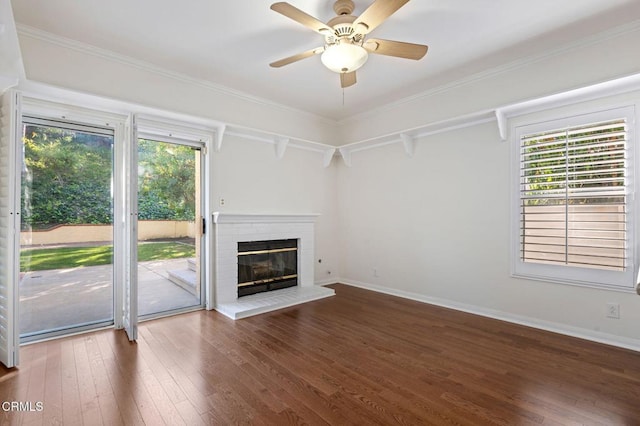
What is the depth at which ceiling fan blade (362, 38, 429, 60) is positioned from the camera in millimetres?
2406

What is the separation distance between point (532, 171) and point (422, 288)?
1.98 metres

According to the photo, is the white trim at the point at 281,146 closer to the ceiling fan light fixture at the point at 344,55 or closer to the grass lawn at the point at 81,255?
the grass lawn at the point at 81,255

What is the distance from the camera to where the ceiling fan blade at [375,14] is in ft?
6.48

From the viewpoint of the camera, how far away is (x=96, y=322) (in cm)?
330

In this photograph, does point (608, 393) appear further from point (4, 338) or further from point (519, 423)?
point (4, 338)

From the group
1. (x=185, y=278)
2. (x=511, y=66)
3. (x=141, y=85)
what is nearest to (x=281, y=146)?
(x=141, y=85)

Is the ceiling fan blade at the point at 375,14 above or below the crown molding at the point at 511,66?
below

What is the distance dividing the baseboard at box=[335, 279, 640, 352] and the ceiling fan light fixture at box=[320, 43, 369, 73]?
10.2 ft

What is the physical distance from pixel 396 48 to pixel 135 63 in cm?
273

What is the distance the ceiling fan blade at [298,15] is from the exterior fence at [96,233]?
2.76 m

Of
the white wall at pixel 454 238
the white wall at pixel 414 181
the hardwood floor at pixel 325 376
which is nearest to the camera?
the hardwood floor at pixel 325 376

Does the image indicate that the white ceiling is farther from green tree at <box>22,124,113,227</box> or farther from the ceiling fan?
Answer: green tree at <box>22,124,113,227</box>

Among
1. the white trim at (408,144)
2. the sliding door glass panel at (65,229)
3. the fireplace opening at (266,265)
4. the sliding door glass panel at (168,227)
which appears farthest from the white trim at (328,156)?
the sliding door glass panel at (65,229)

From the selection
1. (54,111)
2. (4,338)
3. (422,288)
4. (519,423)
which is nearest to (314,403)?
(519,423)
